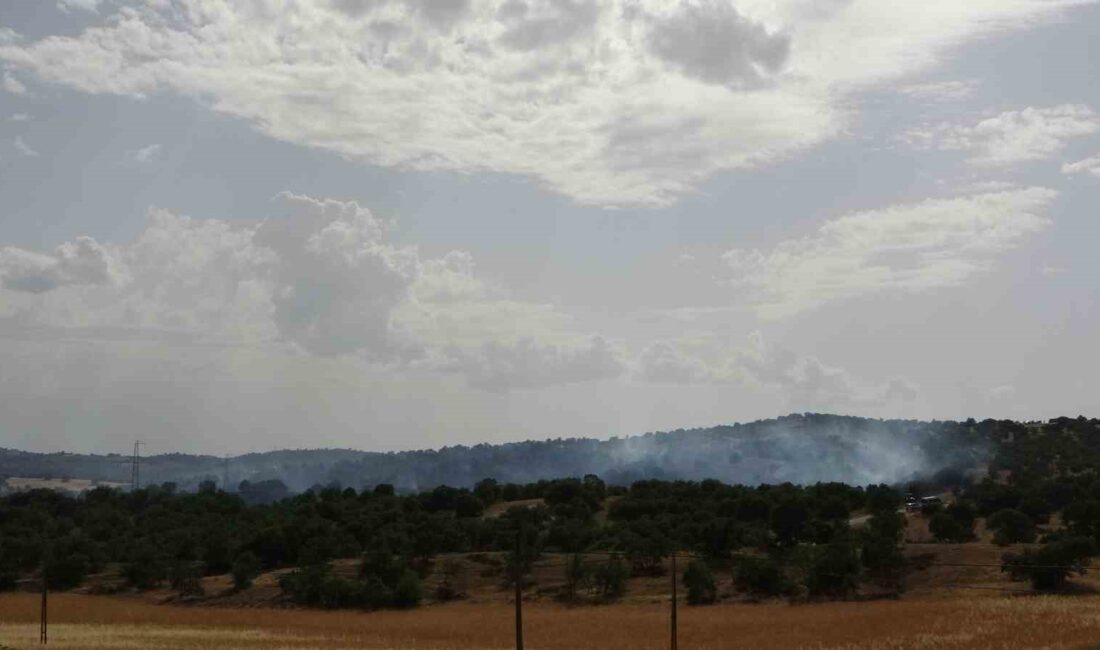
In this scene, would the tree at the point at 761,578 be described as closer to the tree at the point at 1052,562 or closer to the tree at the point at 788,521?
the tree at the point at 1052,562

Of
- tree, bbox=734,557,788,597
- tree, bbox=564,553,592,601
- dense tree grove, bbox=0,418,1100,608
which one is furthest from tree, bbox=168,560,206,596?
tree, bbox=734,557,788,597

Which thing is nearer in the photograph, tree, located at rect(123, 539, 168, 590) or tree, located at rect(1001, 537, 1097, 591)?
tree, located at rect(1001, 537, 1097, 591)

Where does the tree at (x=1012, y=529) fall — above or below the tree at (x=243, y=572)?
above

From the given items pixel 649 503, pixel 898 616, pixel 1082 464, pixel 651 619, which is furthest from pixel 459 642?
pixel 1082 464

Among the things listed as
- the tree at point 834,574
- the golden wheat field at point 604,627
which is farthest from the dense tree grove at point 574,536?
the golden wheat field at point 604,627

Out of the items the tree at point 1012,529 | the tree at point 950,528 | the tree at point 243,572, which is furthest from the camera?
the tree at point 950,528

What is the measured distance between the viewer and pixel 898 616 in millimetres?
65250

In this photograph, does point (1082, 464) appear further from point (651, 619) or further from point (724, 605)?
point (651, 619)

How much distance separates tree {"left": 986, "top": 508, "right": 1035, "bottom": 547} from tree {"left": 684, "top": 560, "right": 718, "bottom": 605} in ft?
81.8

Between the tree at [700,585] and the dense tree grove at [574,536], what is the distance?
0.11 m

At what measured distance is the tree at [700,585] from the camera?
8456 centimetres

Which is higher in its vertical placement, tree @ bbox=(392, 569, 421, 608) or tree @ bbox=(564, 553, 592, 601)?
tree @ bbox=(564, 553, 592, 601)

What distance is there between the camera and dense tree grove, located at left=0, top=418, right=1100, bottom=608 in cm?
8619

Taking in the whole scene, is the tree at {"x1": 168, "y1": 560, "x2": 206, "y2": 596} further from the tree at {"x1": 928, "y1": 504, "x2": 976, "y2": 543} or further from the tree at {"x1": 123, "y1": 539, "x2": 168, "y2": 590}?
the tree at {"x1": 928, "y1": 504, "x2": 976, "y2": 543}
